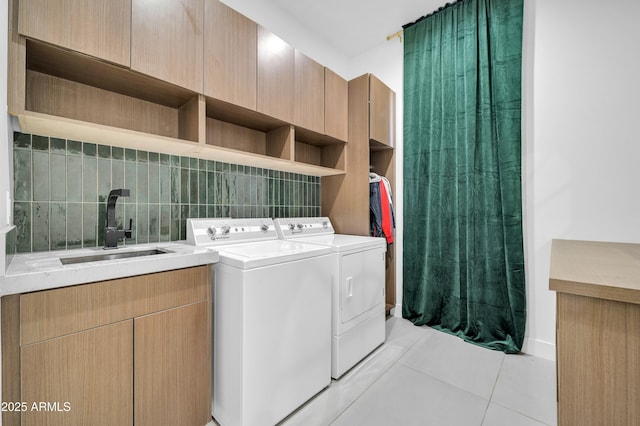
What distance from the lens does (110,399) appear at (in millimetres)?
1015

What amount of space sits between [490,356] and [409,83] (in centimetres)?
254

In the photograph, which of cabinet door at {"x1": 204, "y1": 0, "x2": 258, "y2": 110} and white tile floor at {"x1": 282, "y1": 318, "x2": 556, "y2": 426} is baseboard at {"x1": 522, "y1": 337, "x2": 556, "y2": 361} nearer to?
white tile floor at {"x1": 282, "y1": 318, "x2": 556, "y2": 426}

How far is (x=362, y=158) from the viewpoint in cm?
247

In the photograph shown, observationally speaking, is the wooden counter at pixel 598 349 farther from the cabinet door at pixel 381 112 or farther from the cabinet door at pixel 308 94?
the cabinet door at pixel 381 112

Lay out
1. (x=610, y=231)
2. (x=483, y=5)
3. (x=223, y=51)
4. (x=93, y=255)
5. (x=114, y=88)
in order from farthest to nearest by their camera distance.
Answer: (x=483, y=5), (x=610, y=231), (x=223, y=51), (x=114, y=88), (x=93, y=255)

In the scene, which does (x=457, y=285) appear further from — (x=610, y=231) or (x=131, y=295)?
(x=131, y=295)

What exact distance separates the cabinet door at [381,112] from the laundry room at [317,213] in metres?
0.03

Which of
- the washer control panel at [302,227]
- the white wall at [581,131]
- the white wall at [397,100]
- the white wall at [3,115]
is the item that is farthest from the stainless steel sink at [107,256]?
the white wall at [581,131]

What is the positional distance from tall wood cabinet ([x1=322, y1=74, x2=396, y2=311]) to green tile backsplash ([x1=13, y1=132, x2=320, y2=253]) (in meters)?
0.85

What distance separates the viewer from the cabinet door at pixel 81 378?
87 cm

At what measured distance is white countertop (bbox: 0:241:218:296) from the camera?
33.3 inches

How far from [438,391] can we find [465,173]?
1705 millimetres

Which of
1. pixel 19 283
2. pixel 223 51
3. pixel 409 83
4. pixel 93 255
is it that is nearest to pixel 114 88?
pixel 223 51

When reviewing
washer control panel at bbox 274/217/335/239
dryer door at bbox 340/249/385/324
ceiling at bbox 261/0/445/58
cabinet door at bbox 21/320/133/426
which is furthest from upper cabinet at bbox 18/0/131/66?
dryer door at bbox 340/249/385/324
